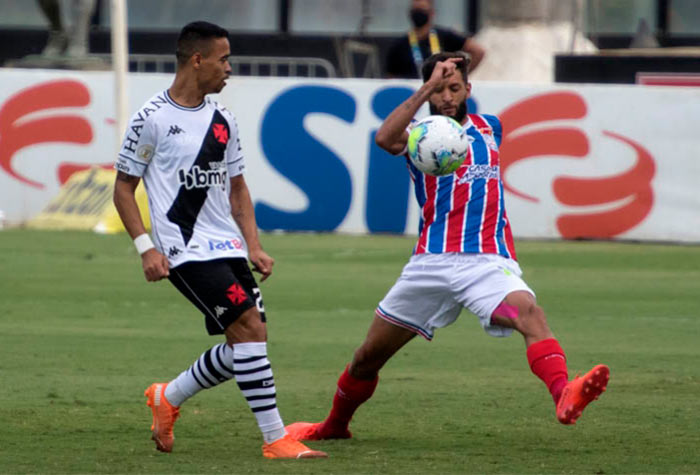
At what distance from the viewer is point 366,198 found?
1805 cm

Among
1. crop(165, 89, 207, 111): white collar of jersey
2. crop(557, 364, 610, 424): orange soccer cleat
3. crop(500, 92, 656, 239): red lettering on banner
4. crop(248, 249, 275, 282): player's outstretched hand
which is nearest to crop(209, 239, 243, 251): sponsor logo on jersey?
crop(248, 249, 275, 282): player's outstretched hand

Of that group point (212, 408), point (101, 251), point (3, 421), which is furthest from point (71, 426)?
point (101, 251)

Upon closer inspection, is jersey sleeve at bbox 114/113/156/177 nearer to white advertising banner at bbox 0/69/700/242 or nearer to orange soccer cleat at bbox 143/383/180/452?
orange soccer cleat at bbox 143/383/180/452

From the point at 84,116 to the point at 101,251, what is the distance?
3370mm

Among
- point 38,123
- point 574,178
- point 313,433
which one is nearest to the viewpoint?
point 313,433

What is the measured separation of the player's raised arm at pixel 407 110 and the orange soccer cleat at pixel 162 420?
1.58 meters

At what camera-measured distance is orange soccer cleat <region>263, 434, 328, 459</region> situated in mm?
6699

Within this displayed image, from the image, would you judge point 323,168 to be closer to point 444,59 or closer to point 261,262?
point 444,59

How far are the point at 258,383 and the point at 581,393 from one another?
145 centimetres

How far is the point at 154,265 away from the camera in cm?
661

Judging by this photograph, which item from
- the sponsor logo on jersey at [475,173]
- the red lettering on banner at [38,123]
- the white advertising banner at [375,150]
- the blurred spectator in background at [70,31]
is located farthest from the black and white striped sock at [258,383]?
the blurred spectator in background at [70,31]

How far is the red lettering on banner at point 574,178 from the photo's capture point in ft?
56.6

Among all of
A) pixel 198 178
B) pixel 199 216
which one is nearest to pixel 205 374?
pixel 199 216

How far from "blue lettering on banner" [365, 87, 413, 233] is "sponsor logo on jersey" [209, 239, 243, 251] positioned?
1100 cm
